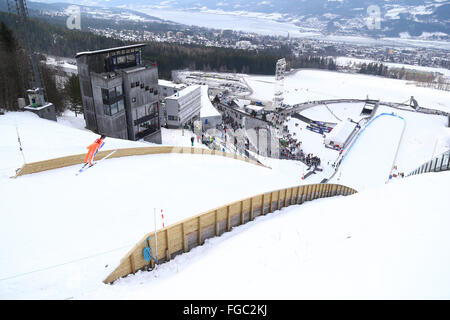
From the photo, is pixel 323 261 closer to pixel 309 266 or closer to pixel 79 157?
pixel 309 266

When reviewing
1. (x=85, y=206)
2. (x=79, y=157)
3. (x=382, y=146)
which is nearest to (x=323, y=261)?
(x=85, y=206)

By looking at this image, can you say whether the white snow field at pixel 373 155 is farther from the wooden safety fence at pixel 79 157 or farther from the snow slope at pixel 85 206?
the wooden safety fence at pixel 79 157

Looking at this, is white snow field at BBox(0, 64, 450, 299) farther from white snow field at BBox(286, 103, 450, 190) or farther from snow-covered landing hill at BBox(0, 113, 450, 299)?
white snow field at BBox(286, 103, 450, 190)

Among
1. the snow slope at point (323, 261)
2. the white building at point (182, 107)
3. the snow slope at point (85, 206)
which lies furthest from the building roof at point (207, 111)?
the snow slope at point (323, 261)

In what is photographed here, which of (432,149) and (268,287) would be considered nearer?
(268,287)

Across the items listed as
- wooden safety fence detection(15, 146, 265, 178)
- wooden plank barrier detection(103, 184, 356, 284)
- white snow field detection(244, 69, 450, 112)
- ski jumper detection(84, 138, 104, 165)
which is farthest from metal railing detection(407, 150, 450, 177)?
white snow field detection(244, 69, 450, 112)
